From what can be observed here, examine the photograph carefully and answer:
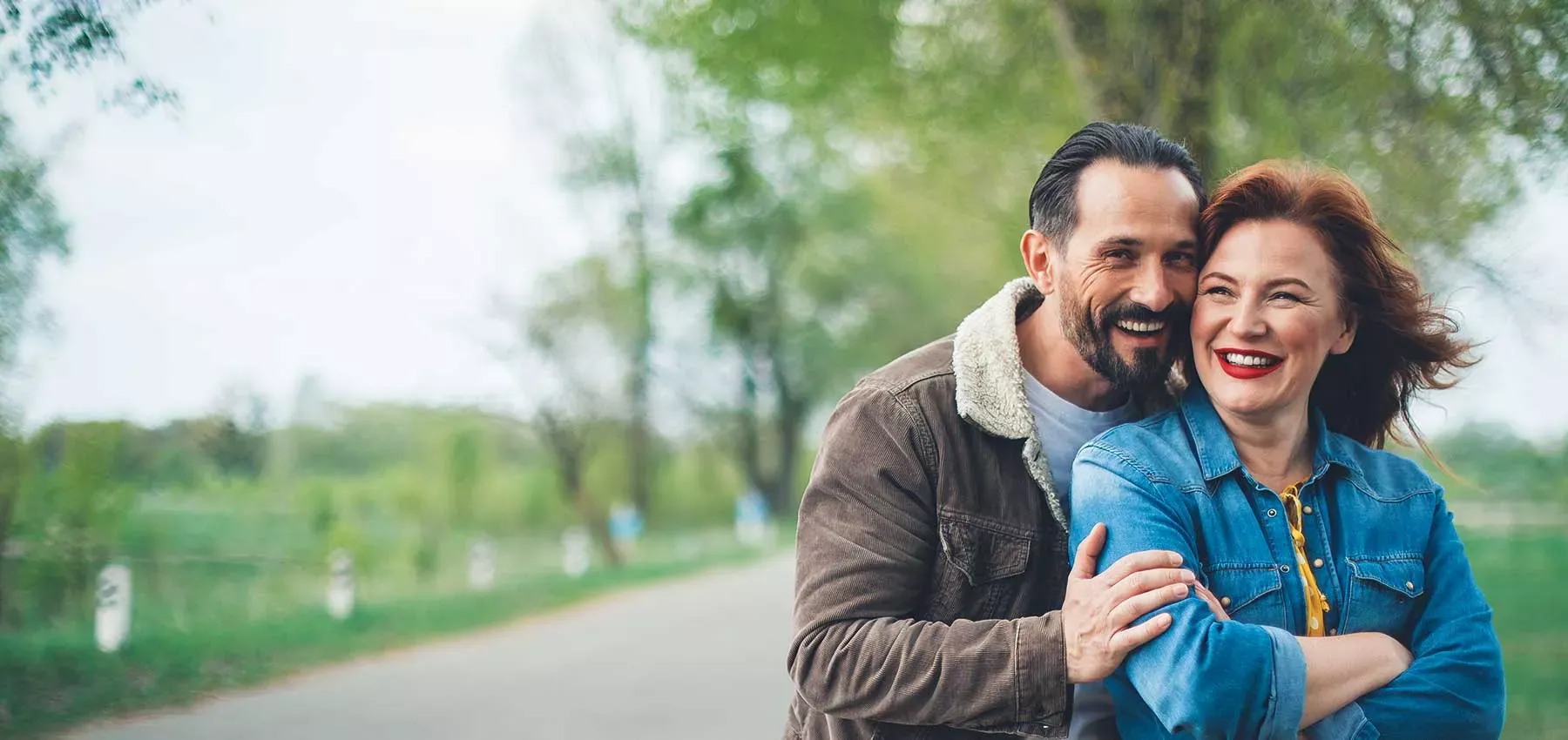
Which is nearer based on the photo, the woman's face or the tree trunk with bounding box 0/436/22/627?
the woman's face

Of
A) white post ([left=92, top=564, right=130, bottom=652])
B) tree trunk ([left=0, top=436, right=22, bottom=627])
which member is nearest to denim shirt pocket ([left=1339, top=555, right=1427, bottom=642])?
tree trunk ([left=0, top=436, right=22, bottom=627])

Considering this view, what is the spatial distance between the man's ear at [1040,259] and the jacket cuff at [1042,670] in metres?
0.79

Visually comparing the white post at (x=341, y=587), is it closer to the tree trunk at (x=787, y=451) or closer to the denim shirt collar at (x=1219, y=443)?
the denim shirt collar at (x=1219, y=443)

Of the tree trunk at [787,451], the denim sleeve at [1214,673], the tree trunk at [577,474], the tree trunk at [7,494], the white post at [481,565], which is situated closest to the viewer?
the denim sleeve at [1214,673]

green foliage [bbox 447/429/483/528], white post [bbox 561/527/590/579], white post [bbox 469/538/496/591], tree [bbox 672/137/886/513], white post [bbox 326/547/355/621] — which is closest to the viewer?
white post [bbox 326/547/355/621]

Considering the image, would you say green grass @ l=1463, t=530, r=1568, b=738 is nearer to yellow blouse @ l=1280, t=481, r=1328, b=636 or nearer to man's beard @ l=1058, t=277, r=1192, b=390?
yellow blouse @ l=1280, t=481, r=1328, b=636

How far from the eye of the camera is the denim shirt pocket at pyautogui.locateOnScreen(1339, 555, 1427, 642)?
7.56 ft

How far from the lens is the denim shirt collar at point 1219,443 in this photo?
7.77 feet

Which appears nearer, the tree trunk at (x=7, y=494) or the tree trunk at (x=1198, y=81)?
the tree trunk at (x=7, y=494)

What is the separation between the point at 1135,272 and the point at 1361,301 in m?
0.48

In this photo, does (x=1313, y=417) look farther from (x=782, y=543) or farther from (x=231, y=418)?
(x=782, y=543)

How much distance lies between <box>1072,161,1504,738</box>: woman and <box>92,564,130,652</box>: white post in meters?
6.33

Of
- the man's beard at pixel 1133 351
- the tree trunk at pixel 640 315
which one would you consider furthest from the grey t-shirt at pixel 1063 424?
the tree trunk at pixel 640 315

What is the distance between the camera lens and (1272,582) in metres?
2.29
